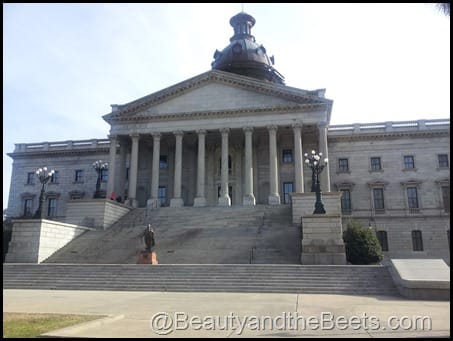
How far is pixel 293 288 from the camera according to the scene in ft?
59.8

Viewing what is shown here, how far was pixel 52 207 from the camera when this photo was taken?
54031mm

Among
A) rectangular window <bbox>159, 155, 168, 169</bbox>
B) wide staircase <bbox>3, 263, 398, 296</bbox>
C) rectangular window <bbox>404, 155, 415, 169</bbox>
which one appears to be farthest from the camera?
rectangular window <bbox>159, 155, 168, 169</bbox>

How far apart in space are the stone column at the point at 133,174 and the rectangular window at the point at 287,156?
16401 millimetres

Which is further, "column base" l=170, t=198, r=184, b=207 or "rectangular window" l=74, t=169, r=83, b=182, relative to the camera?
"rectangular window" l=74, t=169, r=83, b=182

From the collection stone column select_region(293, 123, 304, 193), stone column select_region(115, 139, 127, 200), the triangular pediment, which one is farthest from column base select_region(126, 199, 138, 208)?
stone column select_region(293, 123, 304, 193)

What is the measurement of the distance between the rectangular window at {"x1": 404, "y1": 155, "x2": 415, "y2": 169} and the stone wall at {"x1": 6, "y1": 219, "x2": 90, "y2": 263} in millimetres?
35859

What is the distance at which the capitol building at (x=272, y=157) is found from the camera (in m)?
42.2

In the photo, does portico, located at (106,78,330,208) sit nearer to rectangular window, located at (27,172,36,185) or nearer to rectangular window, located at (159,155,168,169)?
rectangular window, located at (159,155,168,169)

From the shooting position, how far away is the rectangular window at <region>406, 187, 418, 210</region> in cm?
4434

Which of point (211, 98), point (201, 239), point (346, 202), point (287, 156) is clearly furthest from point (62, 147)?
point (346, 202)

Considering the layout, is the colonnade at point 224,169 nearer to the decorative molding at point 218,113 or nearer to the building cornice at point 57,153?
the decorative molding at point 218,113

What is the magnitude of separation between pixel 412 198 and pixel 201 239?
2608 cm

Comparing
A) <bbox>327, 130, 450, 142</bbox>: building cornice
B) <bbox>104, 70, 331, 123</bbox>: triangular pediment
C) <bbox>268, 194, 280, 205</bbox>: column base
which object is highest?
<bbox>104, 70, 331, 123</bbox>: triangular pediment

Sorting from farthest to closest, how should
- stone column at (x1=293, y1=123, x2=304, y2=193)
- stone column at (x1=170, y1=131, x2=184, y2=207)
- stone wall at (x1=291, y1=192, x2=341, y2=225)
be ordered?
stone column at (x1=170, y1=131, x2=184, y2=207)
stone column at (x1=293, y1=123, x2=304, y2=193)
stone wall at (x1=291, y1=192, x2=341, y2=225)
